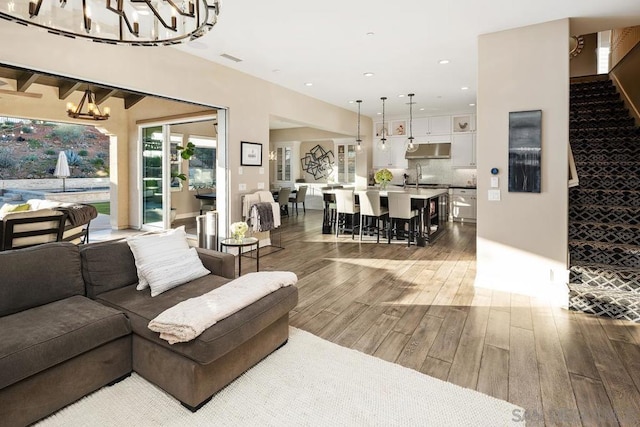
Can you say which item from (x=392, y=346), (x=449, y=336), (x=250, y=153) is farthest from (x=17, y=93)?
(x=449, y=336)

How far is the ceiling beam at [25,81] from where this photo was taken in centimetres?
544

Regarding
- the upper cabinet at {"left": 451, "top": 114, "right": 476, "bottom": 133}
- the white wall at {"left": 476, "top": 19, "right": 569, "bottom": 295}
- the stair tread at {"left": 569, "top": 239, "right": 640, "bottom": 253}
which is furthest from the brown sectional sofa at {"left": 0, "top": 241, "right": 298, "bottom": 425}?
the upper cabinet at {"left": 451, "top": 114, "right": 476, "bottom": 133}

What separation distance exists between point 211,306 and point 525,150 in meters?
3.51

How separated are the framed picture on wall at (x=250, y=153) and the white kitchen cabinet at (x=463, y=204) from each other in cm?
551

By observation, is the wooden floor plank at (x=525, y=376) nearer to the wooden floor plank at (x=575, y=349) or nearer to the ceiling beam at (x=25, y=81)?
the wooden floor plank at (x=575, y=349)

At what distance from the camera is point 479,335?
2.87 metres

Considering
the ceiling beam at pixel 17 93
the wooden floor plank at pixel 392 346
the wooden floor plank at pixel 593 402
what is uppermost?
the ceiling beam at pixel 17 93

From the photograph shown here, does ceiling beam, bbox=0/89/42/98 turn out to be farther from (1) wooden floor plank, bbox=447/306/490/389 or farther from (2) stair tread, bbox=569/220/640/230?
(2) stair tread, bbox=569/220/640/230

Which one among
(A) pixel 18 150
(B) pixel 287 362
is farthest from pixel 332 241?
(A) pixel 18 150

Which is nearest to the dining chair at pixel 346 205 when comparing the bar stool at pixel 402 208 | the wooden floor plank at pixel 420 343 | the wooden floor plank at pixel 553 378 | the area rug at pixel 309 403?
the bar stool at pixel 402 208

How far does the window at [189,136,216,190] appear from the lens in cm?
979

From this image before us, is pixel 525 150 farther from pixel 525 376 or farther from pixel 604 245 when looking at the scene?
pixel 525 376

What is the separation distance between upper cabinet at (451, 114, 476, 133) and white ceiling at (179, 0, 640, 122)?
2.67m

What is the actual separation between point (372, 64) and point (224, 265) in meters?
3.74
